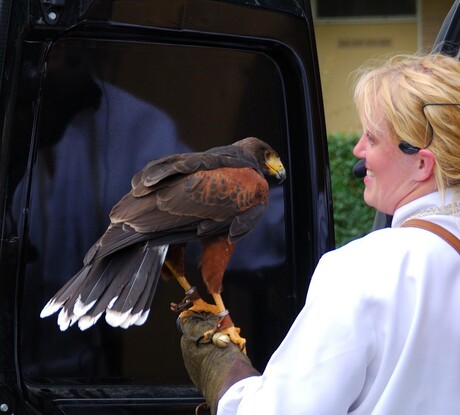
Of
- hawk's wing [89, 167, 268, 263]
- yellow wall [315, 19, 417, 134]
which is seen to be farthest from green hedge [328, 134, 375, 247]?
hawk's wing [89, 167, 268, 263]

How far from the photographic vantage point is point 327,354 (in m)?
1.80

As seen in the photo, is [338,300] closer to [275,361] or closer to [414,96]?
[275,361]

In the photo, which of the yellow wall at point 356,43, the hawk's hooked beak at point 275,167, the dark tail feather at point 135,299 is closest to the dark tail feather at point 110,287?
the dark tail feather at point 135,299

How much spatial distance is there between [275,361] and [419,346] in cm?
28

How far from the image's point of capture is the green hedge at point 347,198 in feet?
27.8

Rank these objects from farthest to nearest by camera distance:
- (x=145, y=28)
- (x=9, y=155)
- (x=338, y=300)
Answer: (x=145, y=28)
(x=9, y=155)
(x=338, y=300)

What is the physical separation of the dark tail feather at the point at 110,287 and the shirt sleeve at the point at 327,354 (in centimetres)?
62

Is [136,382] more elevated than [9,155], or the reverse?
[9,155]

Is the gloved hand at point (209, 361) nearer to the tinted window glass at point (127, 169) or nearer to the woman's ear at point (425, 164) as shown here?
the tinted window glass at point (127, 169)

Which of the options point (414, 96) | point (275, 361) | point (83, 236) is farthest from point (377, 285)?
point (83, 236)

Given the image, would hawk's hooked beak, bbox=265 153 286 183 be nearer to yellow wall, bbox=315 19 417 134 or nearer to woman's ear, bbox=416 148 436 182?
woman's ear, bbox=416 148 436 182

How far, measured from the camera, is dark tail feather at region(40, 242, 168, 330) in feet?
7.77

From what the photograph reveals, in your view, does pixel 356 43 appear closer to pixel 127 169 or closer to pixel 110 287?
pixel 127 169

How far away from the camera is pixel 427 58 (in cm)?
212
